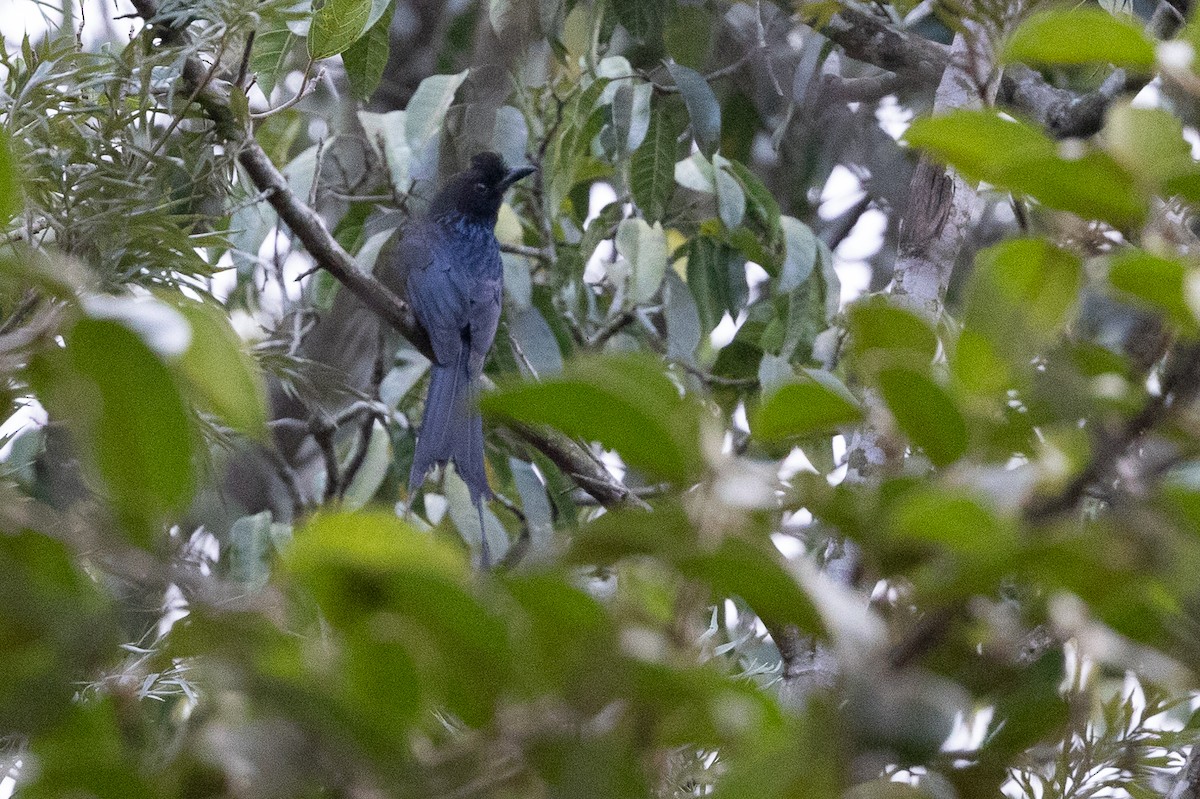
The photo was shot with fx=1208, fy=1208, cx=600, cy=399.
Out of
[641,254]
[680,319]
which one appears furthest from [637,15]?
[680,319]

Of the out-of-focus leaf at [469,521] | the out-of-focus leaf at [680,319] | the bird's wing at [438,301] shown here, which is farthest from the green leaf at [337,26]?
the bird's wing at [438,301]

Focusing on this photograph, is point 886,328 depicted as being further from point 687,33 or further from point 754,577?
point 687,33

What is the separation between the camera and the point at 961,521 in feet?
2.14

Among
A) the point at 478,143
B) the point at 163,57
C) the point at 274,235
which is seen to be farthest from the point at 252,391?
the point at 478,143

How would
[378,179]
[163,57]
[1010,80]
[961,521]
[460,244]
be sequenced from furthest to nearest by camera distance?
1. [460,244]
2. [378,179]
3. [1010,80]
4. [163,57]
5. [961,521]

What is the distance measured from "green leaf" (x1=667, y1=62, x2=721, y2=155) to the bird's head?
1.54m

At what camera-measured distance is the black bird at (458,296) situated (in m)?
4.33

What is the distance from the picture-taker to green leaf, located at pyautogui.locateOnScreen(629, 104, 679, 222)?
427 centimetres

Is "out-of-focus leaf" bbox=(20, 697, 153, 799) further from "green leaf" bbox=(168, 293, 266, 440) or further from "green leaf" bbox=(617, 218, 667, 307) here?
"green leaf" bbox=(617, 218, 667, 307)

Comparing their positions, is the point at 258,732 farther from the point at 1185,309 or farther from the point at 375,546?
the point at 1185,309

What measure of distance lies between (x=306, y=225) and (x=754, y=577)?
3085mm

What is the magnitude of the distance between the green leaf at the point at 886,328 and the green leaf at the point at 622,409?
14 cm

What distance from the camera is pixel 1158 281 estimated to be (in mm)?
746

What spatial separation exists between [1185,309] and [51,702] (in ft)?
2.39
